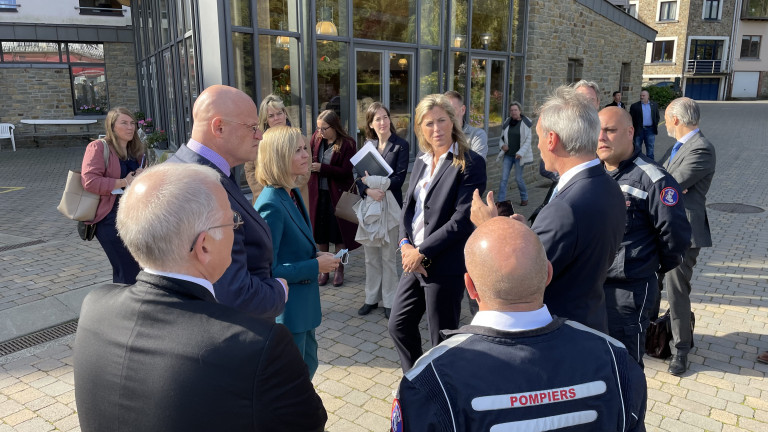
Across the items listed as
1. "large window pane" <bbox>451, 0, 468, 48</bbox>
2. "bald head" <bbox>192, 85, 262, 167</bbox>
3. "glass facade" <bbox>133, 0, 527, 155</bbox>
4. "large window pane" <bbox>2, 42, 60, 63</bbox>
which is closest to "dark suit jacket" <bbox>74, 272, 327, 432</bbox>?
"bald head" <bbox>192, 85, 262, 167</bbox>

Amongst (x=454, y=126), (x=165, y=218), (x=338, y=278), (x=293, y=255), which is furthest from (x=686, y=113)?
(x=165, y=218)

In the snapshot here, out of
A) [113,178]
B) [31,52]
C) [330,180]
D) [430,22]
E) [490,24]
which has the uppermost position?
[31,52]

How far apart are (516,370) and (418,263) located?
6.53ft

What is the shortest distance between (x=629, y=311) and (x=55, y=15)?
74.4 feet

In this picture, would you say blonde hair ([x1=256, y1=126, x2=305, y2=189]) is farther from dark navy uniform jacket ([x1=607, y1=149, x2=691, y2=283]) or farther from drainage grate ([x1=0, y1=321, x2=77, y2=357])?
drainage grate ([x1=0, y1=321, x2=77, y2=357])

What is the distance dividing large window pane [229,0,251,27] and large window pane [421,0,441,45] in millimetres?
3399

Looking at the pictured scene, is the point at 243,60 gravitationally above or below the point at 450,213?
above

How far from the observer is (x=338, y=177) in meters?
5.74

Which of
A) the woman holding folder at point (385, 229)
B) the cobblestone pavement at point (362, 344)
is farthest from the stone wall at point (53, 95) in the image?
the woman holding folder at point (385, 229)

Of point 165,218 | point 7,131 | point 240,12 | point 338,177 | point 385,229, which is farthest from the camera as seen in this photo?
point 7,131

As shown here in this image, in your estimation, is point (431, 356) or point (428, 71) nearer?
point (431, 356)

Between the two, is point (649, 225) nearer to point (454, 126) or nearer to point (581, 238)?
point (581, 238)

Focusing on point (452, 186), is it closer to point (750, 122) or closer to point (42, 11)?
point (42, 11)

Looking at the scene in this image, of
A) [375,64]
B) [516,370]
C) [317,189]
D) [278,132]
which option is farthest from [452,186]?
[375,64]
